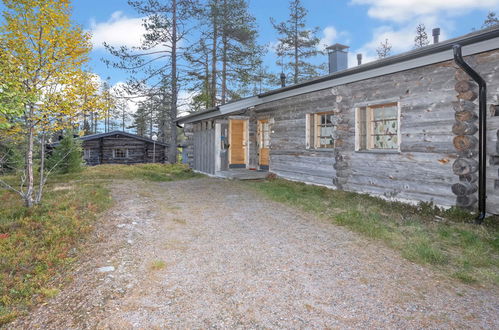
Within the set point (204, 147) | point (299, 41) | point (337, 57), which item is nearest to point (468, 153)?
point (337, 57)

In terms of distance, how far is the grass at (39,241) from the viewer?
11.7ft

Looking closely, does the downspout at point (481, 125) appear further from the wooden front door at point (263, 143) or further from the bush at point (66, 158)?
the bush at point (66, 158)

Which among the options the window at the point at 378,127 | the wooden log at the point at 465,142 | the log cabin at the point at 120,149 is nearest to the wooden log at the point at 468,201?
the wooden log at the point at 465,142

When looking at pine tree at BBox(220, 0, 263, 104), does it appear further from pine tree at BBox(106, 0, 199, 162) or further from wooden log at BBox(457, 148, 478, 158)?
wooden log at BBox(457, 148, 478, 158)

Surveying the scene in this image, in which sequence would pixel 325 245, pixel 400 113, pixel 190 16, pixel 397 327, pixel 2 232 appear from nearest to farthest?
1. pixel 397 327
2. pixel 325 245
3. pixel 2 232
4. pixel 400 113
5. pixel 190 16

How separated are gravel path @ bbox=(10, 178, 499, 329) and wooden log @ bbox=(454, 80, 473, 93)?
3.80m

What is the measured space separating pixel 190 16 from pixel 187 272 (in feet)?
70.6

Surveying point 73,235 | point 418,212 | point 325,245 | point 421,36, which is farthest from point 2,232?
point 421,36

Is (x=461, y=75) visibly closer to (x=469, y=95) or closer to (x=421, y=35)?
(x=469, y=95)

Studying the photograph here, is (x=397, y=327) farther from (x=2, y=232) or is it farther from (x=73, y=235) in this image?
(x=2, y=232)

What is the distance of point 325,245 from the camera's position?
4.93 m

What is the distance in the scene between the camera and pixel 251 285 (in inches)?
139

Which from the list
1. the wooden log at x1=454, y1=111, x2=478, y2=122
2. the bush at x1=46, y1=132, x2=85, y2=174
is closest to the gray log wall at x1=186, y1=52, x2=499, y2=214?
the wooden log at x1=454, y1=111, x2=478, y2=122

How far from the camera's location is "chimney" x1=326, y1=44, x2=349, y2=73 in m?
12.5
